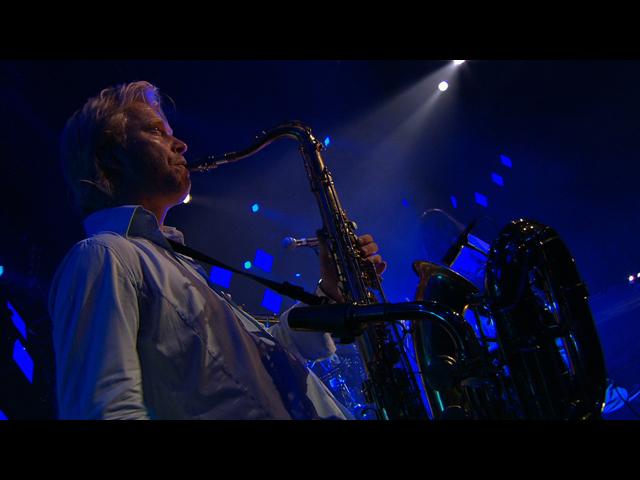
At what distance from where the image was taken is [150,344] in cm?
139

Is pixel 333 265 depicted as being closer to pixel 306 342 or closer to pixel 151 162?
pixel 306 342

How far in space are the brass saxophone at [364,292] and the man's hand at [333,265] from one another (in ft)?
0.09

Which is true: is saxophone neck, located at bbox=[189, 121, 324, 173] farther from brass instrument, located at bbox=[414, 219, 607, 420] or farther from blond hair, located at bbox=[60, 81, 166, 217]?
brass instrument, located at bbox=[414, 219, 607, 420]

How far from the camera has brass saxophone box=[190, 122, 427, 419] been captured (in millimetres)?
→ 2057

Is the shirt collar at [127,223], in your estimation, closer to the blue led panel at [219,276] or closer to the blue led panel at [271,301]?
the blue led panel at [219,276]

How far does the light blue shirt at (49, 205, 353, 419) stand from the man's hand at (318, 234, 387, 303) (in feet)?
2.27

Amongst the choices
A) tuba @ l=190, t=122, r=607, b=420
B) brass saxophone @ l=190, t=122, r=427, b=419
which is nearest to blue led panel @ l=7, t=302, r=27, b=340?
brass saxophone @ l=190, t=122, r=427, b=419

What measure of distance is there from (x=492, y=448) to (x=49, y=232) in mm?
5493

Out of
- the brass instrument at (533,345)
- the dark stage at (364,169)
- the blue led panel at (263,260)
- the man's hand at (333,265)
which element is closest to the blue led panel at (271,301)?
the dark stage at (364,169)

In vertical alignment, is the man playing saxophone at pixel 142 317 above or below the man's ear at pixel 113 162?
below

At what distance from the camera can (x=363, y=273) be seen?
8.10 ft

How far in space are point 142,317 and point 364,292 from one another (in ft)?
4.32

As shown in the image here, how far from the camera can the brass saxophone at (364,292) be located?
6.75ft

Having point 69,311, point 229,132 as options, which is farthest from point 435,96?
point 69,311
